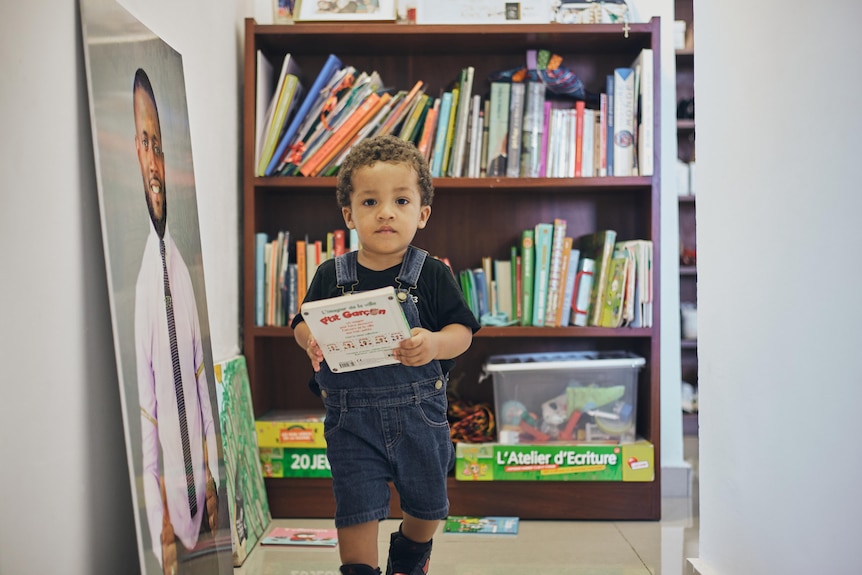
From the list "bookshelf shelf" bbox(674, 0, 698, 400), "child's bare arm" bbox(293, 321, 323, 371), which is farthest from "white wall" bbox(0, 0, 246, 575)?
"bookshelf shelf" bbox(674, 0, 698, 400)

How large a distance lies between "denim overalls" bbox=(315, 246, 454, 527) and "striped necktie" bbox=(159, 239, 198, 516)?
0.94 ft

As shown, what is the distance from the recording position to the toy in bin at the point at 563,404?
8.17 ft

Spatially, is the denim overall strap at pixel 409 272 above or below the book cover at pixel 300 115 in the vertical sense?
below

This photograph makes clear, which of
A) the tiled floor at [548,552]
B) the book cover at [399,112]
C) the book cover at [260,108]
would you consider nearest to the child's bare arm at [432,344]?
the tiled floor at [548,552]

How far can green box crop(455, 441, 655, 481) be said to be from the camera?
8.02 ft

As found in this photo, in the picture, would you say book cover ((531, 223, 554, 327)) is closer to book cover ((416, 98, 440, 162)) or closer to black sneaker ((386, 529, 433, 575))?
book cover ((416, 98, 440, 162))

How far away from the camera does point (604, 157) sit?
2510mm

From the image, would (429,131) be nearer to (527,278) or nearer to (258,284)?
(527,278)

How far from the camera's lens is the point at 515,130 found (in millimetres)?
2512

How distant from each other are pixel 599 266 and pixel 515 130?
0.50 m

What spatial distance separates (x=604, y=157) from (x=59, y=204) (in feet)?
5.59

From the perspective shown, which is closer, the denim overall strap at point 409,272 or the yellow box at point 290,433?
the denim overall strap at point 409,272

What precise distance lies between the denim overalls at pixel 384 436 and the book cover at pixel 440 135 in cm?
95

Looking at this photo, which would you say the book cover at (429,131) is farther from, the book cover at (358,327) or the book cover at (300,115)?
the book cover at (358,327)
